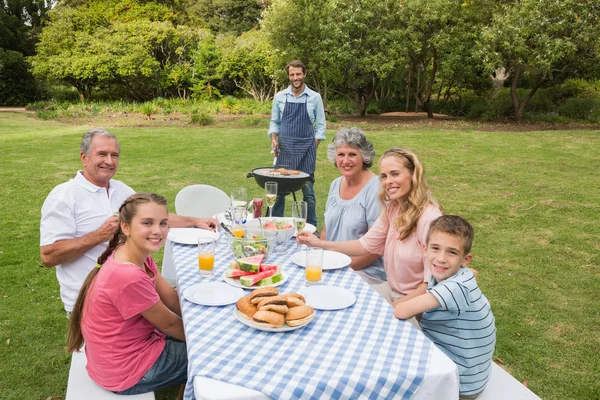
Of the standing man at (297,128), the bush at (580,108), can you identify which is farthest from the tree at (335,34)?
the standing man at (297,128)

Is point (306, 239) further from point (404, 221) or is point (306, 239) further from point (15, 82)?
point (15, 82)

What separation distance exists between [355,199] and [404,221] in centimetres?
85

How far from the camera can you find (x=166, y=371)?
235 centimetres

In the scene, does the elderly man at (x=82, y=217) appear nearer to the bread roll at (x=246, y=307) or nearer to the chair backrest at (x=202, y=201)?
the chair backrest at (x=202, y=201)

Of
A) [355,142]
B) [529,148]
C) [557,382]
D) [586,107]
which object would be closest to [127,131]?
[529,148]

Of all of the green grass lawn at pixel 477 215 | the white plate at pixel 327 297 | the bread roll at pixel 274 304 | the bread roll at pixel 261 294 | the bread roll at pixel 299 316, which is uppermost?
the bread roll at pixel 274 304

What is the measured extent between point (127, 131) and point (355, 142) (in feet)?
43.3

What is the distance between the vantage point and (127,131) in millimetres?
15430

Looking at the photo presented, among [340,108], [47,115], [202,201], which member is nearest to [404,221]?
[202,201]

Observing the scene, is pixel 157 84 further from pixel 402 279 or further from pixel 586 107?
pixel 402 279

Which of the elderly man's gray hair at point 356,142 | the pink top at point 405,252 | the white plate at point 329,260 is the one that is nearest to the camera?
the white plate at point 329,260

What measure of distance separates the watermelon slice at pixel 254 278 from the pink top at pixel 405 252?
902 millimetres

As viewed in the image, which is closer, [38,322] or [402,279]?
[402,279]

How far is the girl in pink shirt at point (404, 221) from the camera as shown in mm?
2902
